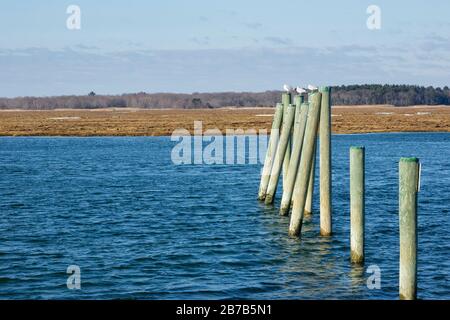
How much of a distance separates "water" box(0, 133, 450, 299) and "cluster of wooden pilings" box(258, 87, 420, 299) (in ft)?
2.28

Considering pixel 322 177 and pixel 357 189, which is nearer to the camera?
pixel 357 189

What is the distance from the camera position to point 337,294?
16391mm

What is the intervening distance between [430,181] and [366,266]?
2025cm

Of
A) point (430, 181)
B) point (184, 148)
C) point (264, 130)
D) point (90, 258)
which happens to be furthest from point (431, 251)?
point (264, 130)

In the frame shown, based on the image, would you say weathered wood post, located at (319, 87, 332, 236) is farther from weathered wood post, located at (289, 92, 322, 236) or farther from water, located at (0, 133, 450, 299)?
water, located at (0, 133, 450, 299)

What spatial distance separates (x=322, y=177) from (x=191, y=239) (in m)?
4.39

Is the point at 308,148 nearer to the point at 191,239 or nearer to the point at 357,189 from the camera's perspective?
the point at 357,189

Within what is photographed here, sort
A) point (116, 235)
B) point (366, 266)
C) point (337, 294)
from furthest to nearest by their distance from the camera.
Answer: point (116, 235) < point (366, 266) < point (337, 294)

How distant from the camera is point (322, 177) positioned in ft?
67.9

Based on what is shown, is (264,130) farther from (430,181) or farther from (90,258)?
(90,258)

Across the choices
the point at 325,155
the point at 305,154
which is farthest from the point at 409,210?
the point at 305,154

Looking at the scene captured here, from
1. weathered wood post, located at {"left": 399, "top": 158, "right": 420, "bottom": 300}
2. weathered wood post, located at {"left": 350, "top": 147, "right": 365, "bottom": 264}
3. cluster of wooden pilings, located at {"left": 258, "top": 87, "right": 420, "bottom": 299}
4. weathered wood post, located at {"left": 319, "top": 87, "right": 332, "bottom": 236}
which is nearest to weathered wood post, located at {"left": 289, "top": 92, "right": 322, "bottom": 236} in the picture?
cluster of wooden pilings, located at {"left": 258, "top": 87, "right": 420, "bottom": 299}

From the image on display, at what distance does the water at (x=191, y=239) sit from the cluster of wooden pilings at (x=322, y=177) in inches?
27.3

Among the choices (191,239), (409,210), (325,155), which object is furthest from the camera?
(191,239)
